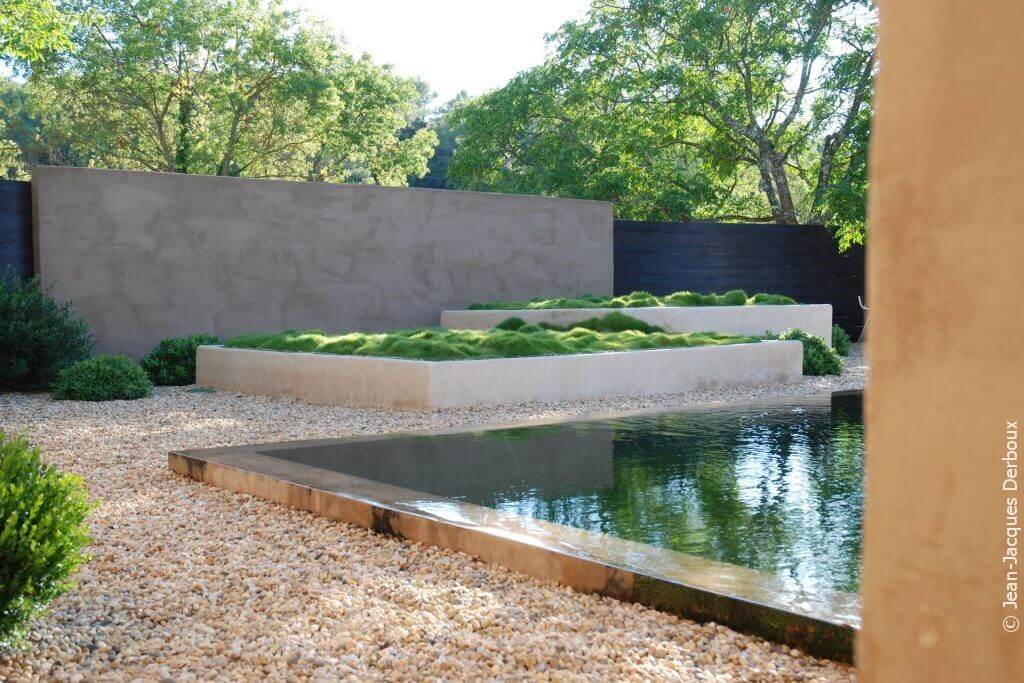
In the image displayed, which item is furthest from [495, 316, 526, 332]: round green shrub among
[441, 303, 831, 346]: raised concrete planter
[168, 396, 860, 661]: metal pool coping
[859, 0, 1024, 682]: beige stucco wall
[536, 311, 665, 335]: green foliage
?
[859, 0, 1024, 682]: beige stucco wall

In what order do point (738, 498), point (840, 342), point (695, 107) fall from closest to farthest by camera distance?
1. point (738, 498)
2. point (840, 342)
3. point (695, 107)

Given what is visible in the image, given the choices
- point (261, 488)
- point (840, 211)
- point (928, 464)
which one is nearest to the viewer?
point (928, 464)

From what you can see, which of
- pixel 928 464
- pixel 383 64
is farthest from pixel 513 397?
pixel 383 64

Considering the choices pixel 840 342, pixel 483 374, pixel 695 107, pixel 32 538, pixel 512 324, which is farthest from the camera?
pixel 695 107

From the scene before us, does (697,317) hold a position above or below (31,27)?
below

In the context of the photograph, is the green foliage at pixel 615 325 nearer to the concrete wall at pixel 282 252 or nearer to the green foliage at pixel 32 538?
the concrete wall at pixel 282 252

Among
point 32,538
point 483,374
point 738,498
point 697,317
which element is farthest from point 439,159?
point 32,538

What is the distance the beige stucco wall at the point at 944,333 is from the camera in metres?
0.87

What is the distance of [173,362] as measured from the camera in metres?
9.84

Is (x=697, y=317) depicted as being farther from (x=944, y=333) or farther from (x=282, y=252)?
(x=944, y=333)

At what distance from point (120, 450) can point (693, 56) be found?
525 inches

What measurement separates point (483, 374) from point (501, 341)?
0.76 meters

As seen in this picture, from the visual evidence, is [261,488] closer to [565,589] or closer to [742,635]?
[565,589]

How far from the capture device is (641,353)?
8.41 meters
